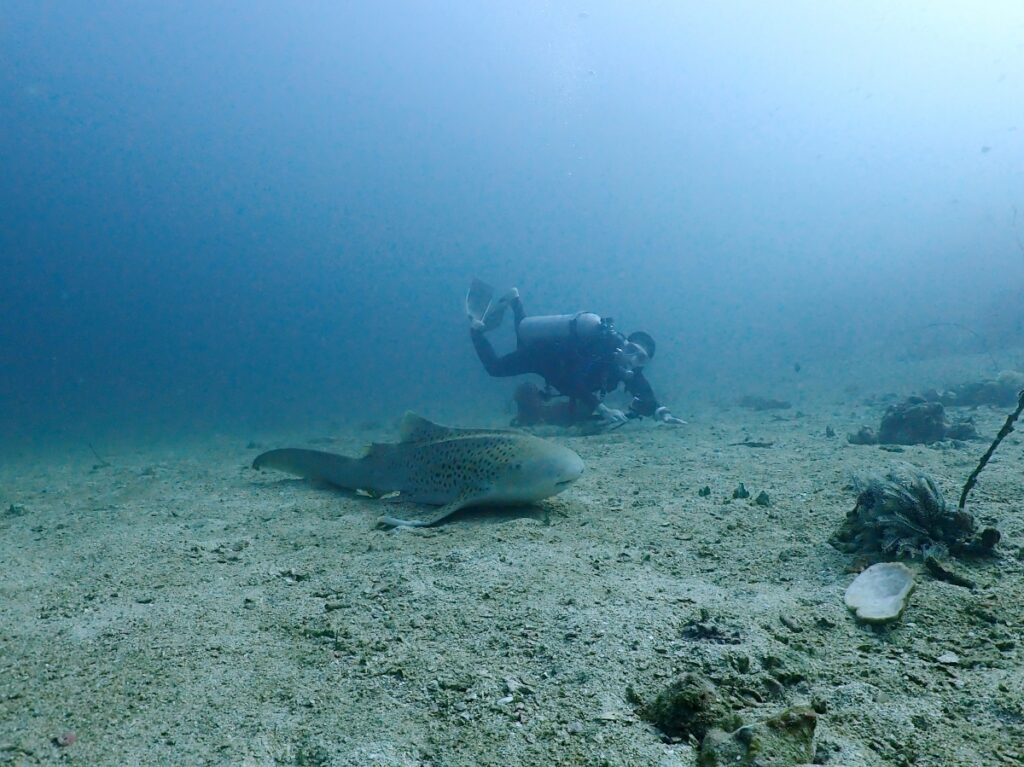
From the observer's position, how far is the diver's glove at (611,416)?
36.3 ft

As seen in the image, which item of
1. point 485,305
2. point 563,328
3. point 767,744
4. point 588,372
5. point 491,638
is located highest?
point 485,305

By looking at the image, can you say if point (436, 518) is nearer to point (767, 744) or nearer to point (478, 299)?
point (767, 744)

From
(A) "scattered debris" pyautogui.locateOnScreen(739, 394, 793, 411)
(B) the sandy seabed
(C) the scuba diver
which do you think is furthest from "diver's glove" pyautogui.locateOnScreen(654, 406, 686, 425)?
(B) the sandy seabed

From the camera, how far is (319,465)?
650 cm

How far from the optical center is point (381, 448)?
608 cm

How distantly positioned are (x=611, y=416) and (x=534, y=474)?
6886mm

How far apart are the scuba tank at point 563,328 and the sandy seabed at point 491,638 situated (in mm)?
6758

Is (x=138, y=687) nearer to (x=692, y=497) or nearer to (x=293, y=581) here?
(x=293, y=581)

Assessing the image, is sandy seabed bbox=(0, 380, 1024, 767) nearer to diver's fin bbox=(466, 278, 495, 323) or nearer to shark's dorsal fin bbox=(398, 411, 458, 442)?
shark's dorsal fin bbox=(398, 411, 458, 442)

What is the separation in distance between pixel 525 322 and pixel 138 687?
1089 centimetres

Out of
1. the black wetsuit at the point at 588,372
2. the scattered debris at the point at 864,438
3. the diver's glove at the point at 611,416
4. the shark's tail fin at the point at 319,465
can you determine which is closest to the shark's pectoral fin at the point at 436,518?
the shark's tail fin at the point at 319,465

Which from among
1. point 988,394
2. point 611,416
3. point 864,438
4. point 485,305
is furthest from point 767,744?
point 485,305

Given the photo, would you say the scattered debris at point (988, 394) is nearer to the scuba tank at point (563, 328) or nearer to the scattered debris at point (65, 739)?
the scuba tank at point (563, 328)

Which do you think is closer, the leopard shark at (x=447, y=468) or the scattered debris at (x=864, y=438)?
the leopard shark at (x=447, y=468)
